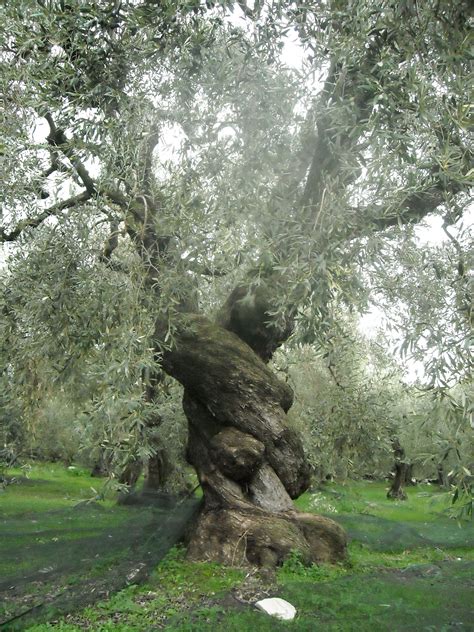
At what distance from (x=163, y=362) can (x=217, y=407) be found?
47.1 inches

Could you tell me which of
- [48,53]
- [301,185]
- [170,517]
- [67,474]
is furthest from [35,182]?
[67,474]

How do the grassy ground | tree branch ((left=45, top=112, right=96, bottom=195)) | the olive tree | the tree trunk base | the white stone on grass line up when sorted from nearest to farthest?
the olive tree < the grassy ground < the white stone on grass < tree branch ((left=45, top=112, right=96, bottom=195)) < the tree trunk base

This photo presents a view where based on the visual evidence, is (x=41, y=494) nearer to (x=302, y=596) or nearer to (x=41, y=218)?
(x=41, y=218)

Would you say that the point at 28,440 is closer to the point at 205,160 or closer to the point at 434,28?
the point at 205,160

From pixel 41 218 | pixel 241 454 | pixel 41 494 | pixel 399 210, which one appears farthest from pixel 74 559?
pixel 41 494

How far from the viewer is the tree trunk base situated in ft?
31.3

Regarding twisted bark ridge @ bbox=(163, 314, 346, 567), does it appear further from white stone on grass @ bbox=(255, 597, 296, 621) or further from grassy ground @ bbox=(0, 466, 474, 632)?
white stone on grass @ bbox=(255, 597, 296, 621)

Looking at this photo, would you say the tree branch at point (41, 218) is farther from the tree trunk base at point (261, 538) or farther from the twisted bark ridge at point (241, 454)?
the tree trunk base at point (261, 538)

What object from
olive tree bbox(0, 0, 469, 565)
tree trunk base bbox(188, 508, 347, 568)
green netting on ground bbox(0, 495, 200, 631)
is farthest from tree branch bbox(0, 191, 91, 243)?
tree trunk base bbox(188, 508, 347, 568)

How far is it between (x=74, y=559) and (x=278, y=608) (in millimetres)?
3357

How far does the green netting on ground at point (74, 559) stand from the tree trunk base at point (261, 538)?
0.76 metres

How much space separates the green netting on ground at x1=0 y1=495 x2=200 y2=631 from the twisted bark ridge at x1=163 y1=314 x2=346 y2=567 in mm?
1017

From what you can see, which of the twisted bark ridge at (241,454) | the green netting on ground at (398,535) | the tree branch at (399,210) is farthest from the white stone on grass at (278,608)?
the green netting on ground at (398,535)

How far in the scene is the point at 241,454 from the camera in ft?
32.6
